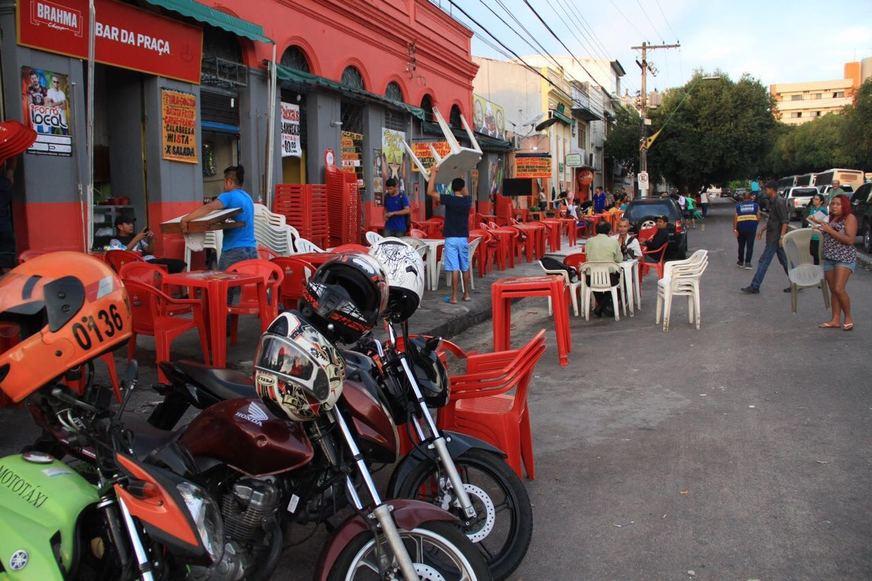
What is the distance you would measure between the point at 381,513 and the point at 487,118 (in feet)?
78.4

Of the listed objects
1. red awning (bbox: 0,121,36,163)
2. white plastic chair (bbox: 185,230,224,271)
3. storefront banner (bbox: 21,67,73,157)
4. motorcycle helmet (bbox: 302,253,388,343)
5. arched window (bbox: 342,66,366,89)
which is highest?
arched window (bbox: 342,66,366,89)

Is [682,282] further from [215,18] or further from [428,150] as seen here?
[428,150]

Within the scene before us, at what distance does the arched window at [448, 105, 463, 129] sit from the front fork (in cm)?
1882

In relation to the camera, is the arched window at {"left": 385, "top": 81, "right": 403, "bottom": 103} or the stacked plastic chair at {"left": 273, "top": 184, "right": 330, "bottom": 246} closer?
the stacked plastic chair at {"left": 273, "top": 184, "right": 330, "bottom": 246}

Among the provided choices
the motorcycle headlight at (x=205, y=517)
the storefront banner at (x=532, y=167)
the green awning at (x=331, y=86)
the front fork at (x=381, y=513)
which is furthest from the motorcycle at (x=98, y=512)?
the storefront banner at (x=532, y=167)

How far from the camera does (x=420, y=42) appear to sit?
1808 cm

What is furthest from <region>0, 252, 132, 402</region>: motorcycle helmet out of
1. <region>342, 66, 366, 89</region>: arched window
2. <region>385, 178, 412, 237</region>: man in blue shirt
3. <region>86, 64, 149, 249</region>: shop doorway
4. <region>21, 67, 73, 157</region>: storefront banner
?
<region>342, 66, 366, 89</region>: arched window

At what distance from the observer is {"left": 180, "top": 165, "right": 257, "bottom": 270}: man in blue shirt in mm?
7746

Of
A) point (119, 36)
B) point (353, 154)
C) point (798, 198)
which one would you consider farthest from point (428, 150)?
point (798, 198)

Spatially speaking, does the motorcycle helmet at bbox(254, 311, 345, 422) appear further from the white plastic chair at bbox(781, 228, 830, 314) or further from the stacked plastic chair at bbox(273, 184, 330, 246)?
the stacked plastic chair at bbox(273, 184, 330, 246)

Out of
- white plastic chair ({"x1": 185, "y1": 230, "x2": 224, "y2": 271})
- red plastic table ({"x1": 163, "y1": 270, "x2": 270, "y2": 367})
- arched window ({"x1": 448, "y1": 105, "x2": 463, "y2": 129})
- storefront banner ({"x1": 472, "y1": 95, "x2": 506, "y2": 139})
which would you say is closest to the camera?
red plastic table ({"x1": 163, "y1": 270, "x2": 270, "y2": 367})

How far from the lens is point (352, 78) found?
14977 millimetres

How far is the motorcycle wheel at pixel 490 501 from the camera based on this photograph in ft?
11.5

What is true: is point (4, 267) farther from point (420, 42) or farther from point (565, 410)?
point (420, 42)
